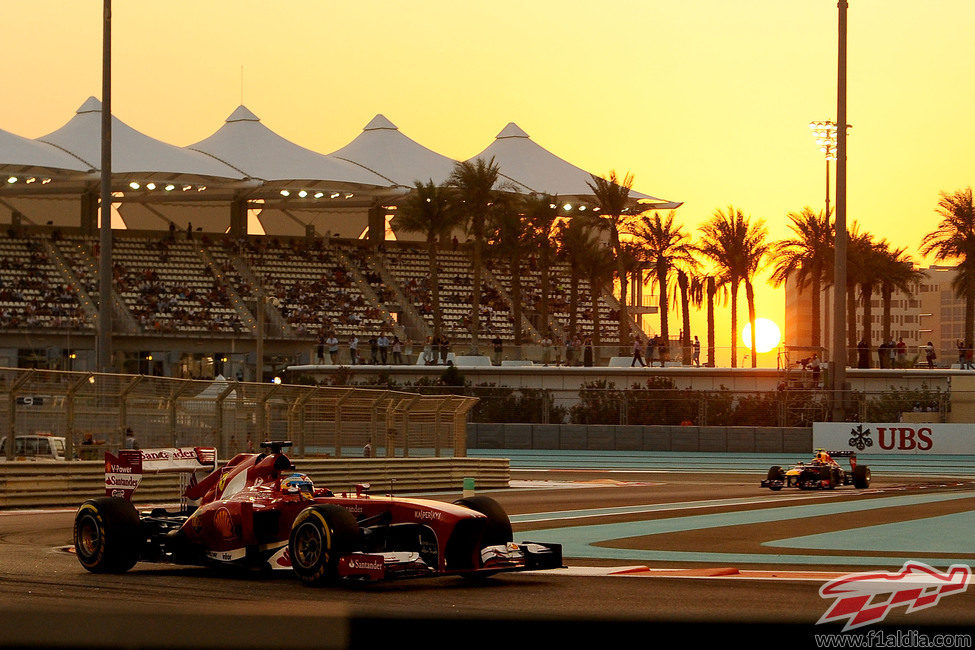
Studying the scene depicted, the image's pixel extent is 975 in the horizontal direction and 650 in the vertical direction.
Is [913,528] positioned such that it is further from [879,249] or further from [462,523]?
[879,249]

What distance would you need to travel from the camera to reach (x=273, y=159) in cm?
7288

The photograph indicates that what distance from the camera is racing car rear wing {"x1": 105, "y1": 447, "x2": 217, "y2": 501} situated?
11453 mm

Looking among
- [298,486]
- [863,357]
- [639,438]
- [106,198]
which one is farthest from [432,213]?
[298,486]

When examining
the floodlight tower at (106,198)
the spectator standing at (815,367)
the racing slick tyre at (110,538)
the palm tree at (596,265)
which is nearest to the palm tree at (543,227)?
the palm tree at (596,265)

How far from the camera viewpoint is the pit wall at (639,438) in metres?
43.7

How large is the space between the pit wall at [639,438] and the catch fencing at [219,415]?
14837 millimetres

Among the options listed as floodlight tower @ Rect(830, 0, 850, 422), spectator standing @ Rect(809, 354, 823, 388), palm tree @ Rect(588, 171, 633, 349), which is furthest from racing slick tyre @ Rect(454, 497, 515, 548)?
palm tree @ Rect(588, 171, 633, 349)

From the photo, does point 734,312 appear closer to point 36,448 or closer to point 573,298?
point 573,298

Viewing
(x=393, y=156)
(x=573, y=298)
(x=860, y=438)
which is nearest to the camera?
(x=860, y=438)

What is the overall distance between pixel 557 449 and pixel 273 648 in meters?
42.4

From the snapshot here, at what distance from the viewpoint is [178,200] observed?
78812mm

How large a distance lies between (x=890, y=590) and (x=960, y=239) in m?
56.0

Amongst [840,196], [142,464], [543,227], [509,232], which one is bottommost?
[142,464]

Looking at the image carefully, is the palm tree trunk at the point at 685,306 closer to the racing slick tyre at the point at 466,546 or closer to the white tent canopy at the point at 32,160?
the white tent canopy at the point at 32,160
